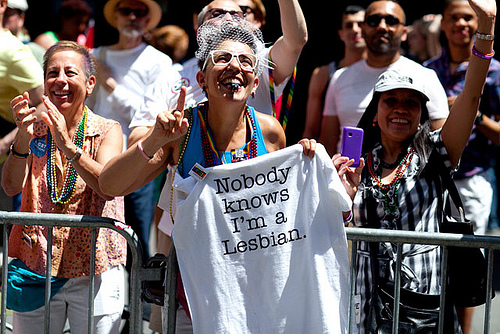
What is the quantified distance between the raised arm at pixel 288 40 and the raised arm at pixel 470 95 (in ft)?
2.82

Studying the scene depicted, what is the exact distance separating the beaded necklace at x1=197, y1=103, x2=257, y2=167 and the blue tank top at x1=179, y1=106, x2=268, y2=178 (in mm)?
14

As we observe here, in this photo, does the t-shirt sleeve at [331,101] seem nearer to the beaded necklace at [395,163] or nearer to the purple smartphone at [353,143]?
the beaded necklace at [395,163]

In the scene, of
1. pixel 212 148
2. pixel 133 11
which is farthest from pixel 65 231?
pixel 133 11

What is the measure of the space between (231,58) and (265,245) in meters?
0.84

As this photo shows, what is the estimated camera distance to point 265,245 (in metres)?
3.40

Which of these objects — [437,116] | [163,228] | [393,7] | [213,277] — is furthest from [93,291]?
[393,7]

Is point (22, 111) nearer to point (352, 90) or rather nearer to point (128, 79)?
point (128, 79)

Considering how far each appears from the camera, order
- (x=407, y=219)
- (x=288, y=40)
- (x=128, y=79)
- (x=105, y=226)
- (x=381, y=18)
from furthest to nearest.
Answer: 1. (x=128, y=79)
2. (x=381, y=18)
3. (x=288, y=40)
4. (x=407, y=219)
5. (x=105, y=226)

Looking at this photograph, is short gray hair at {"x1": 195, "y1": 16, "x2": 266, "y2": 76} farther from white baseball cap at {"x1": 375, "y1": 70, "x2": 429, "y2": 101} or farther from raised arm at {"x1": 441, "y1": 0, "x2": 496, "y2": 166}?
raised arm at {"x1": 441, "y1": 0, "x2": 496, "y2": 166}

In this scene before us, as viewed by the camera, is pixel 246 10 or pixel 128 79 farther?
pixel 128 79

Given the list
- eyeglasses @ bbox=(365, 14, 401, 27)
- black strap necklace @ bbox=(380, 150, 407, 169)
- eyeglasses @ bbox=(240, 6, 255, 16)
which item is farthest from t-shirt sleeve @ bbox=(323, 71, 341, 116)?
black strap necklace @ bbox=(380, 150, 407, 169)

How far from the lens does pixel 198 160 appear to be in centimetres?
348

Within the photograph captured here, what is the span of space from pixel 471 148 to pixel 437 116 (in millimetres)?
1006

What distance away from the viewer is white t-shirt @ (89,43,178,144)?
555 cm
